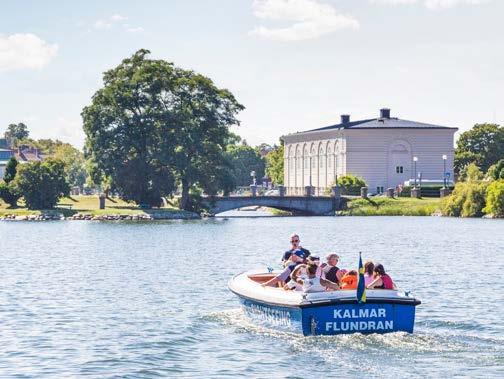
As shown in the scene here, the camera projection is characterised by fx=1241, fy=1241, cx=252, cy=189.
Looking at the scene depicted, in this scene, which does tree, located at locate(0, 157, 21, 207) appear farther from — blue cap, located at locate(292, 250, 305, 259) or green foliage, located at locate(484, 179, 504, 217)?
blue cap, located at locate(292, 250, 305, 259)

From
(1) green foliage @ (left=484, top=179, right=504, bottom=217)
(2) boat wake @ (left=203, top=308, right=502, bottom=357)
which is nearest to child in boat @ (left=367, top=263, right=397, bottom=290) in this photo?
(2) boat wake @ (left=203, top=308, right=502, bottom=357)

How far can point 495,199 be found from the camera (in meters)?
121

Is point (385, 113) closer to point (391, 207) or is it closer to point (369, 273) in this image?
point (391, 207)

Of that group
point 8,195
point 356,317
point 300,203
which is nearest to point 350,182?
point 300,203

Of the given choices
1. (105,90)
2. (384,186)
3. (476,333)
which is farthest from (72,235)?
(384,186)

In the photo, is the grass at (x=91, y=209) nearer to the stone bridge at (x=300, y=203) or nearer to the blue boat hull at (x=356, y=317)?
the stone bridge at (x=300, y=203)

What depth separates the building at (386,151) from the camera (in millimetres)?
168250

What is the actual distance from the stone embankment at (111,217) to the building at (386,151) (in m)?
38.4

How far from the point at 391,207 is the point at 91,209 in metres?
33.5

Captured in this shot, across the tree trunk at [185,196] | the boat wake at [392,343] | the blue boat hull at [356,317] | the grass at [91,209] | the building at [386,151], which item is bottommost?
the boat wake at [392,343]

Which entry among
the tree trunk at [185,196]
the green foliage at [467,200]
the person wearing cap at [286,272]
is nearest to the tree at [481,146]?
the green foliage at [467,200]

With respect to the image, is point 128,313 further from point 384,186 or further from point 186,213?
point 384,186

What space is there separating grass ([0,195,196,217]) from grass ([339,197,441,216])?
23.2m

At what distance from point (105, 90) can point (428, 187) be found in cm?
4329
